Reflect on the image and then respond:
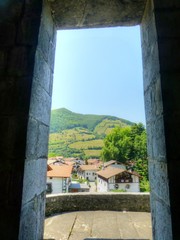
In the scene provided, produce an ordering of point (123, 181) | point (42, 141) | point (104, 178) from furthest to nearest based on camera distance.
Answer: point (104, 178) < point (123, 181) < point (42, 141)

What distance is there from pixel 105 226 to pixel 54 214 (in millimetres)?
1153

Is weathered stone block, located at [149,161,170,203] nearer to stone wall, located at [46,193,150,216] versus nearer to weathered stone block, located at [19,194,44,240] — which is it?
weathered stone block, located at [19,194,44,240]

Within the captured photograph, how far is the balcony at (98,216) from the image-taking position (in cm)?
255

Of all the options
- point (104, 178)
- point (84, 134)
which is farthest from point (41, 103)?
point (84, 134)

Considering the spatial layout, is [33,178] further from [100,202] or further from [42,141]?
[100,202]

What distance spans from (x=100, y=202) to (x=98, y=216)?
518 mm

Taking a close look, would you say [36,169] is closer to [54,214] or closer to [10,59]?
[10,59]

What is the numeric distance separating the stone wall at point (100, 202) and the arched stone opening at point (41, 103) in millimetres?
2474

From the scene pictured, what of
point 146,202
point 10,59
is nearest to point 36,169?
point 10,59

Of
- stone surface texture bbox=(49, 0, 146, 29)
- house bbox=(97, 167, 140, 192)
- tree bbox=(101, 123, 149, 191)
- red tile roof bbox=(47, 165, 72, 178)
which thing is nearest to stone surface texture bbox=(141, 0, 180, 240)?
stone surface texture bbox=(49, 0, 146, 29)

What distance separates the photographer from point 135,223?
3.00 meters

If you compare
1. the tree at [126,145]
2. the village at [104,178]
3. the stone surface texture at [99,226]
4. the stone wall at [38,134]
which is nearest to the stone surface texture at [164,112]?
the stone wall at [38,134]

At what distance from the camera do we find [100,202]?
3.84 meters

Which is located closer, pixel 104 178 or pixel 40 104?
pixel 40 104
